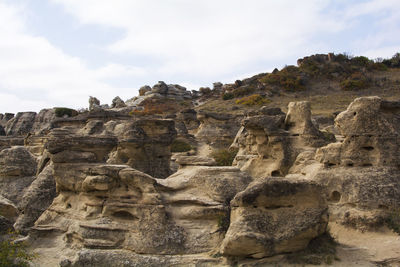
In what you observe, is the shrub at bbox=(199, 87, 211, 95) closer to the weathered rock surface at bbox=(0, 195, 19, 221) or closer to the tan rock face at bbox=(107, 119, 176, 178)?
the tan rock face at bbox=(107, 119, 176, 178)

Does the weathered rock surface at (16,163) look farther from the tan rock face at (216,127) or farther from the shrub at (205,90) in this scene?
the shrub at (205,90)

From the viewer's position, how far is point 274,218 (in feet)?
21.7

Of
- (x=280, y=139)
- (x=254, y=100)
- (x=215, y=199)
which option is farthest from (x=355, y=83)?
(x=215, y=199)

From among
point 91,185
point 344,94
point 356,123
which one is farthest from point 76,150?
point 344,94

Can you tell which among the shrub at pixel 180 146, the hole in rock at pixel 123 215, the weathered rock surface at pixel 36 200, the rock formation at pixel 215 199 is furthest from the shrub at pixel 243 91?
the hole in rock at pixel 123 215

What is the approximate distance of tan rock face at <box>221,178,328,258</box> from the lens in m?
6.31

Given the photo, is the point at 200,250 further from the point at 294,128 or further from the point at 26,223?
the point at 294,128

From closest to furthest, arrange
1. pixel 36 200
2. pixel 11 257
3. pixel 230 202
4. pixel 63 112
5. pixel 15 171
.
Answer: pixel 11 257 → pixel 230 202 → pixel 36 200 → pixel 15 171 → pixel 63 112

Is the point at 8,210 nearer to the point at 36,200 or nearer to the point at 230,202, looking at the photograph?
the point at 36,200

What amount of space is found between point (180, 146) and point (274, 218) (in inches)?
660

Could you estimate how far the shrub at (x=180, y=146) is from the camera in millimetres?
22761

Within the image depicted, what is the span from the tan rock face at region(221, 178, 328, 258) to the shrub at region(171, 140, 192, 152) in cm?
1603

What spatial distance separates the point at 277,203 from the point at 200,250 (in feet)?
5.11

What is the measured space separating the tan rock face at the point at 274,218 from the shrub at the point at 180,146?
52.6 feet
